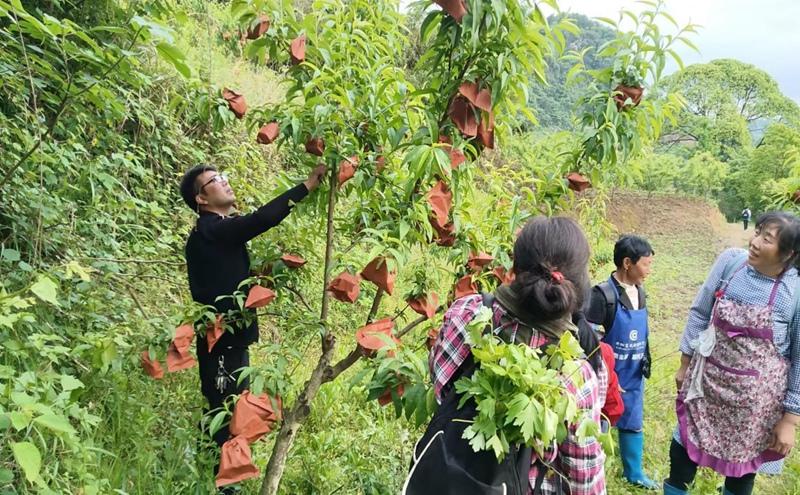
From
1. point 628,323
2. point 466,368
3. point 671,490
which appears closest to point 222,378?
point 466,368

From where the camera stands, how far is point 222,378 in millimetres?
2016

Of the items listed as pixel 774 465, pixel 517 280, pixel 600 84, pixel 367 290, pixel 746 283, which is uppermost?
pixel 600 84

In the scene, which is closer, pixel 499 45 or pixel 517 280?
pixel 517 280

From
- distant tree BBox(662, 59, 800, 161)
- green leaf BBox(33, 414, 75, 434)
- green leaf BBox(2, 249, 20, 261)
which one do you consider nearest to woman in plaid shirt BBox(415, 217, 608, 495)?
green leaf BBox(33, 414, 75, 434)

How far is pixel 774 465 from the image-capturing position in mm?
2100

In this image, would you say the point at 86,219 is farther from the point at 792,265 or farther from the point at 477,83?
the point at 792,265

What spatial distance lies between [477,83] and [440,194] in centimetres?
32

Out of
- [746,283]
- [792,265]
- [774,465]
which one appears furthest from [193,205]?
[774,465]

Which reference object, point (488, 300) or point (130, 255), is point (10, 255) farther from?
point (488, 300)

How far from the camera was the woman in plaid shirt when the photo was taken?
1.10 meters

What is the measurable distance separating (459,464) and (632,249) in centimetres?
173

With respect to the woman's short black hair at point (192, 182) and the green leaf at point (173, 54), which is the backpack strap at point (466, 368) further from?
the woman's short black hair at point (192, 182)

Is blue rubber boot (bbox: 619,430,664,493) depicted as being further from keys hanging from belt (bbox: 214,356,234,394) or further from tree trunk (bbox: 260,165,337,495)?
keys hanging from belt (bbox: 214,356,234,394)

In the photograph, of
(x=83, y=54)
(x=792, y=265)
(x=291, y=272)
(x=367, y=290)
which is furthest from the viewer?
(x=367, y=290)
